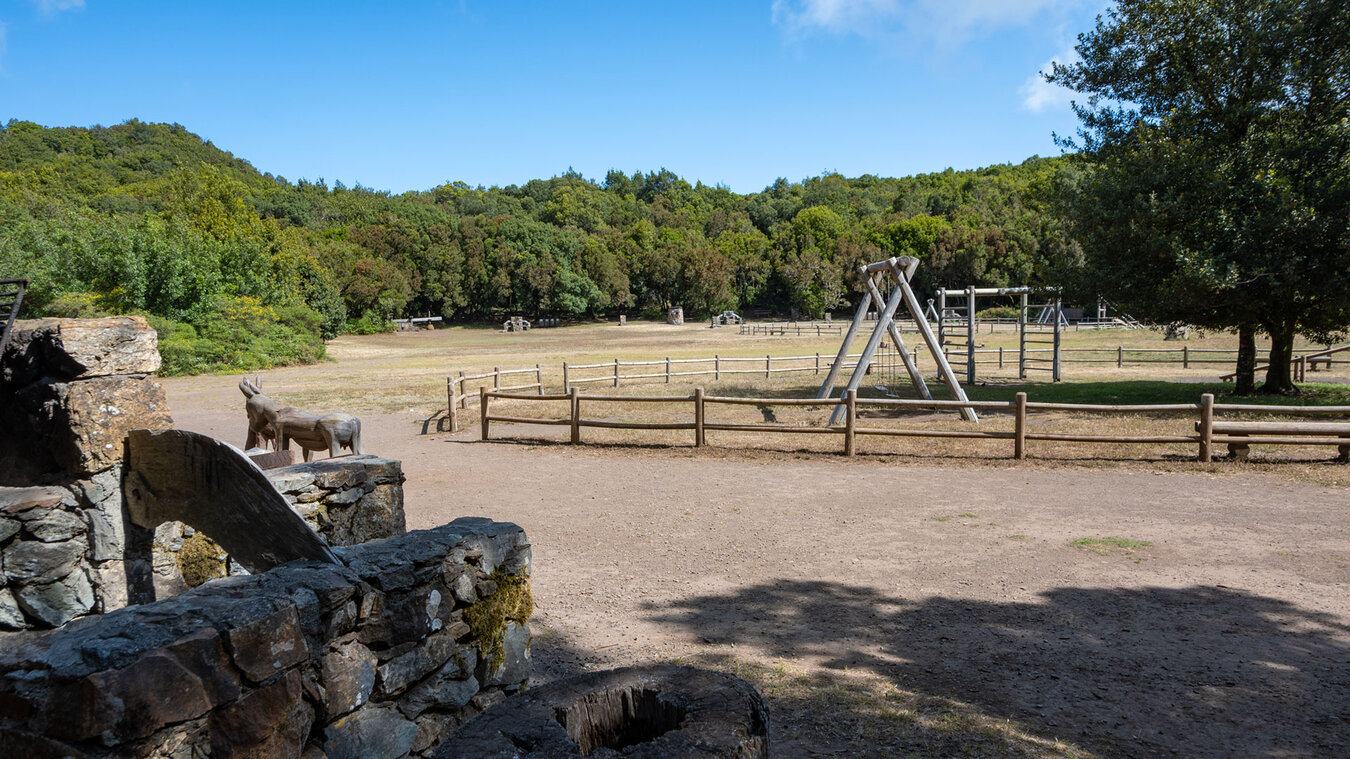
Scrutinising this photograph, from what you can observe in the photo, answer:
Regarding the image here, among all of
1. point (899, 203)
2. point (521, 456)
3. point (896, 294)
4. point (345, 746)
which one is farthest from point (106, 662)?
point (899, 203)

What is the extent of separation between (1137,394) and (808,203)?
103 metres

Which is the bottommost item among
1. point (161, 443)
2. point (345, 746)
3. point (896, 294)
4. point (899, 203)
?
point (345, 746)

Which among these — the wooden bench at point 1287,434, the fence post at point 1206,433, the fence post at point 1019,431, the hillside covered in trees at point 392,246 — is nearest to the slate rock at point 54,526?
the fence post at point 1019,431

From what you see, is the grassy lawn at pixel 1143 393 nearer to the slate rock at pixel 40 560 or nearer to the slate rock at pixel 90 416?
the slate rock at pixel 90 416

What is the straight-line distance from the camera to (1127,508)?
920 cm

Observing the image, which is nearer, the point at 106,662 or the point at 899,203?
the point at 106,662

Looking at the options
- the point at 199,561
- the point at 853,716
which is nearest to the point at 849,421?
the point at 853,716

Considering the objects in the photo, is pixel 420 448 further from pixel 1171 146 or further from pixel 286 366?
pixel 286 366

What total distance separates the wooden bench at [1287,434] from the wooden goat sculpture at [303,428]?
480 inches

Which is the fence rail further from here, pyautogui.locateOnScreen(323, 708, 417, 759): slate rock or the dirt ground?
pyautogui.locateOnScreen(323, 708, 417, 759): slate rock

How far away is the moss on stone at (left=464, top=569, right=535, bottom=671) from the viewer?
3.83 m

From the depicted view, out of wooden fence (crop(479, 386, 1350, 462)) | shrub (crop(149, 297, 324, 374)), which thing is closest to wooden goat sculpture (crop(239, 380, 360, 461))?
wooden fence (crop(479, 386, 1350, 462))

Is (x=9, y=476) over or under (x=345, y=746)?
over

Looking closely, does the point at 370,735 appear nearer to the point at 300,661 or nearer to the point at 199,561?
the point at 300,661
